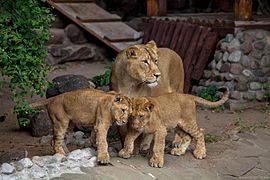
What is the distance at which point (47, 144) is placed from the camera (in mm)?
6656

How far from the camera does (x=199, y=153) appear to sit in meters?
5.53

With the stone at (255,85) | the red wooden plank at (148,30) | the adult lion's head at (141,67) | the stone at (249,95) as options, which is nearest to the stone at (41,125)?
the adult lion's head at (141,67)

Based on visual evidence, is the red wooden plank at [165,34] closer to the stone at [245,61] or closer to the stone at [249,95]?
the stone at [245,61]

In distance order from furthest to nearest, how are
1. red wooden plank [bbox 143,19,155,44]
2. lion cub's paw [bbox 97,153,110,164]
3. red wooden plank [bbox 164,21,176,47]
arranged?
1. red wooden plank [bbox 143,19,155,44]
2. red wooden plank [bbox 164,21,176,47]
3. lion cub's paw [bbox 97,153,110,164]

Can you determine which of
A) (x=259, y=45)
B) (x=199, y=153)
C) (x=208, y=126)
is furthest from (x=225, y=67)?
(x=199, y=153)

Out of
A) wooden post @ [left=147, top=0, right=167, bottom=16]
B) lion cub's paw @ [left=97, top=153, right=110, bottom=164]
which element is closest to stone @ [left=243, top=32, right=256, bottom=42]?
wooden post @ [left=147, top=0, right=167, bottom=16]

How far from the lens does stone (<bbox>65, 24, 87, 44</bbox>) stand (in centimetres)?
1129

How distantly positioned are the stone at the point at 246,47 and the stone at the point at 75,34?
13.3ft

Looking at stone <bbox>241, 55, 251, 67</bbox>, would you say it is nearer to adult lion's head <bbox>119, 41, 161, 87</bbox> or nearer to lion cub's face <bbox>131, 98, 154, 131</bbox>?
adult lion's head <bbox>119, 41, 161, 87</bbox>

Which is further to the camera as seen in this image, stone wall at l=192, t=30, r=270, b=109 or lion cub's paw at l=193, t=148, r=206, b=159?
stone wall at l=192, t=30, r=270, b=109

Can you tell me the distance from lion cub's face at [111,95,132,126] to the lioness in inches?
14.0

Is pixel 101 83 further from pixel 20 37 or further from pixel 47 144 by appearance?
pixel 20 37

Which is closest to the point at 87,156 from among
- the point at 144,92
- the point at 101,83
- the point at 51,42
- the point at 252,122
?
the point at 144,92

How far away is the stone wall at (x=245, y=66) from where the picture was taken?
27.7ft
